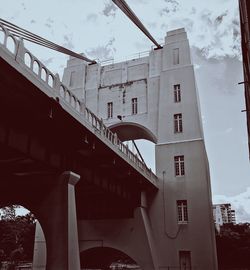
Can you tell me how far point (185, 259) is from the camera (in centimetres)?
3275

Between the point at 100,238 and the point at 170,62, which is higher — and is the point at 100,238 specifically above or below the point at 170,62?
below

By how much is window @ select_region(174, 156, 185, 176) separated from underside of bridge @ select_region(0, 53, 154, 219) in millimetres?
9283

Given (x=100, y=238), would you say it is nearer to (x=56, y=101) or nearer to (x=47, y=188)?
(x=47, y=188)

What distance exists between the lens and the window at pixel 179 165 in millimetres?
35969

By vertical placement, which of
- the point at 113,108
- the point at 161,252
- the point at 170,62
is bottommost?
the point at 161,252

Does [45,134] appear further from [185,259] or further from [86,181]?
[185,259]

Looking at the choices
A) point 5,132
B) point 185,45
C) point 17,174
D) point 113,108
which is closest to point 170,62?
point 185,45

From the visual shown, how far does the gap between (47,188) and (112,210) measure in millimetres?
17006

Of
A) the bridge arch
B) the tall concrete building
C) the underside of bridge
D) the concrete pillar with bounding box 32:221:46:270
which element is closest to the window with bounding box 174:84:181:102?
the tall concrete building

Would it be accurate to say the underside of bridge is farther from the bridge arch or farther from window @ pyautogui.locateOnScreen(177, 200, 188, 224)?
the bridge arch

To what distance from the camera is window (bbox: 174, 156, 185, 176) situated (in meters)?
36.0

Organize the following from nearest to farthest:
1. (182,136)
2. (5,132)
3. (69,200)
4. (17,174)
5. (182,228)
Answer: (5,132)
(69,200)
(17,174)
(182,228)
(182,136)

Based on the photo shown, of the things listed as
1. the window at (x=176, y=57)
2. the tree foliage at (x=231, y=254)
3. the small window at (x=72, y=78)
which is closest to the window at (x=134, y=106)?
the window at (x=176, y=57)

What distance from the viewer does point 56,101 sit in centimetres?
1459
